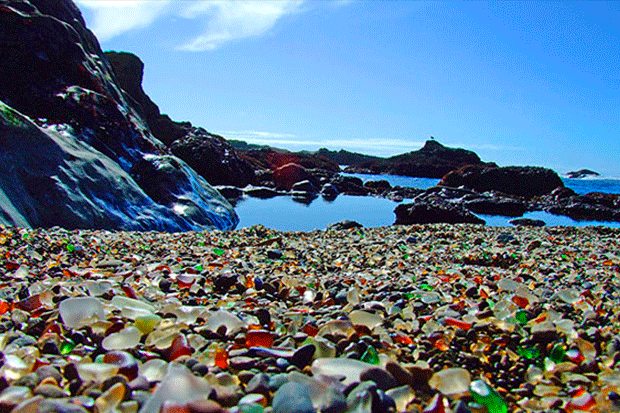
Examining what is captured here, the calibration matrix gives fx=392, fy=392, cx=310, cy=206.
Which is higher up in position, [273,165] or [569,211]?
[273,165]

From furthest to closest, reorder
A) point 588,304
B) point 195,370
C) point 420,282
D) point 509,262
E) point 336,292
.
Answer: point 509,262, point 420,282, point 336,292, point 588,304, point 195,370

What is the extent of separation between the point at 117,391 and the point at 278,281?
1.44 meters

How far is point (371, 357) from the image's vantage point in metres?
1.37

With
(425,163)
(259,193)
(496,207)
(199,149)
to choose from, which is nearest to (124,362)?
(259,193)

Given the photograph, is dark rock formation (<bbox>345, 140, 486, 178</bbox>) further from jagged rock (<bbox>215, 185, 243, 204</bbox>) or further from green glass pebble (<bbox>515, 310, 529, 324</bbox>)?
green glass pebble (<bbox>515, 310, 529, 324</bbox>)

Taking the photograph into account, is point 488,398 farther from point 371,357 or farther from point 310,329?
point 310,329

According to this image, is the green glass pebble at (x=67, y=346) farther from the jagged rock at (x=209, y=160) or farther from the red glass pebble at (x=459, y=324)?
the jagged rock at (x=209, y=160)

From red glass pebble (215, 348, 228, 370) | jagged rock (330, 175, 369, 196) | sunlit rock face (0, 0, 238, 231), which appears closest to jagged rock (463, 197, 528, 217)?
jagged rock (330, 175, 369, 196)

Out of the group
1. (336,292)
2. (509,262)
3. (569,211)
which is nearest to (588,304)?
(336,292)

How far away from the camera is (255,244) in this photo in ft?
15.1

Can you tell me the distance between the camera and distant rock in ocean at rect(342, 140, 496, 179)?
44031mm

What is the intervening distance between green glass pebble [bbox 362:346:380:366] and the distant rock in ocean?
4300 cm

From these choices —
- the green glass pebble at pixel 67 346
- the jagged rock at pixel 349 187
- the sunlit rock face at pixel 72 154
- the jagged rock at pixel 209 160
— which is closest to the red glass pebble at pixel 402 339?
the green glass pebble at pixel 67 346

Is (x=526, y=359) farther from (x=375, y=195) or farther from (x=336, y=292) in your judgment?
(x=375, y=195)
